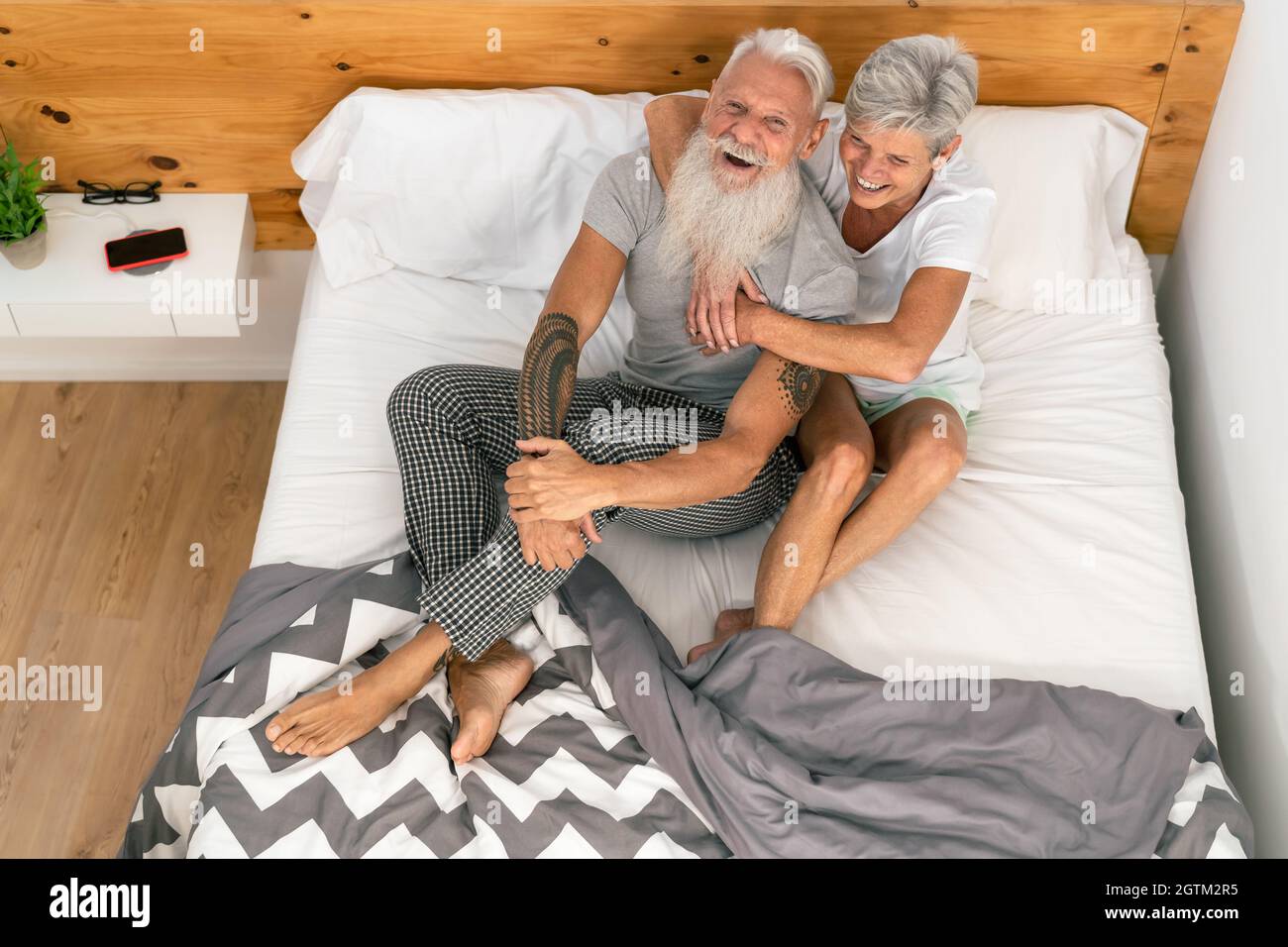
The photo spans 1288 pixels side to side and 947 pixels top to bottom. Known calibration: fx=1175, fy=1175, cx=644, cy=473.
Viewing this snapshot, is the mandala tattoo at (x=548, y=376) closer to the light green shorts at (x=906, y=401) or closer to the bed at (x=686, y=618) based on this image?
the bed at (x=686, y=618)

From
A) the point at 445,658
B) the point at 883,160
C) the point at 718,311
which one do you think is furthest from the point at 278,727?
the point at 883,160

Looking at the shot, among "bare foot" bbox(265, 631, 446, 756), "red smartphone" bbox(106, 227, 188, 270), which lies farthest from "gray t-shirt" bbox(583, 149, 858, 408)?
"red smartphone" bbox(106, 227, 188, 270)

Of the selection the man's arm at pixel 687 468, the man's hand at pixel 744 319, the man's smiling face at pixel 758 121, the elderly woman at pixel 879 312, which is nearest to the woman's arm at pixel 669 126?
the elderly woman at pixel 879 312

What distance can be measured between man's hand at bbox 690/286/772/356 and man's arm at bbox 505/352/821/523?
0.15ft

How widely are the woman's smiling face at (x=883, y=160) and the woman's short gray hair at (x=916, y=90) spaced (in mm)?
13

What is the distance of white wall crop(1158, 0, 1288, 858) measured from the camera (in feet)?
5.96

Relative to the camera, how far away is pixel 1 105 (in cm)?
216

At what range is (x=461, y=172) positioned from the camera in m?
2.14

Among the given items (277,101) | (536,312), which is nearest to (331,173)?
(277,101)

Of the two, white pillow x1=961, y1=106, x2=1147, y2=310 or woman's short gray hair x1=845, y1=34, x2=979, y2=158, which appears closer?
woman's short gray hair x1=845, y1=34, x2=979, y2=158

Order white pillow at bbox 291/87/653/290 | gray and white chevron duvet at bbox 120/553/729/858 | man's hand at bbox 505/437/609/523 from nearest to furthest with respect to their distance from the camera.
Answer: gray and white chevron duvet at bbox 120/553/729/858, man's hand at bbox 505/437/609/523, white pillow at bbox 291/87/653/290

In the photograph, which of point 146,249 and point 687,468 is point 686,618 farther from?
point 146,249

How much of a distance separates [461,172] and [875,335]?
862 mm

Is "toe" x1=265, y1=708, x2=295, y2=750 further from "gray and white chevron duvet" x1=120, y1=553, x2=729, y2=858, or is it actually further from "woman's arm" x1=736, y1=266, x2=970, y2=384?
"woman's arm" x1=736, y1=266, x2=970, y2=384
